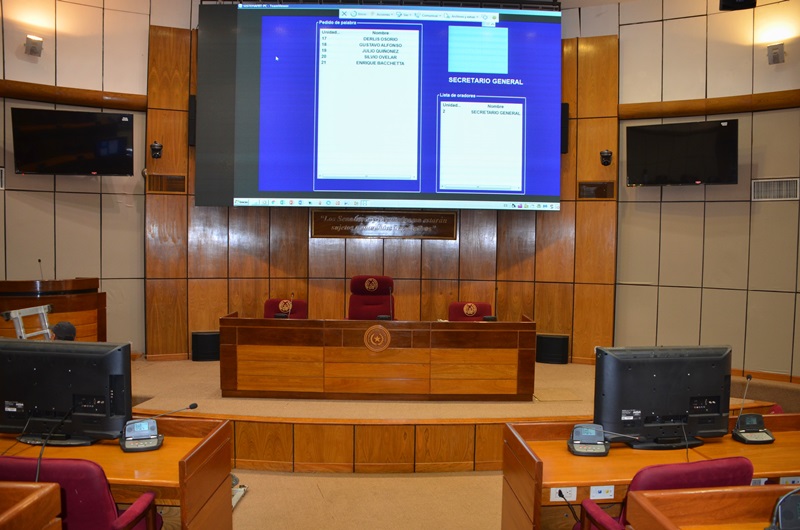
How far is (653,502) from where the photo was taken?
5.02 ft

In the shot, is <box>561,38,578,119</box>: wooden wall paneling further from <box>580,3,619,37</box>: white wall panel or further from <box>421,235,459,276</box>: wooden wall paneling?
<box>421,235,459,276</box>: wooden wall paneling

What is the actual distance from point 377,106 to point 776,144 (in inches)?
186

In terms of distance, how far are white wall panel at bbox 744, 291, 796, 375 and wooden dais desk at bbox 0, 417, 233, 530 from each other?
6.17 metres

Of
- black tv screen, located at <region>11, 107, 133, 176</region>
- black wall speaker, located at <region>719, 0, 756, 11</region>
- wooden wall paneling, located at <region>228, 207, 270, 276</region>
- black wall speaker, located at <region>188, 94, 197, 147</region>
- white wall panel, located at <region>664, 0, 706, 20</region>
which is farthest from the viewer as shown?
wooden wall paneling, located at <region>228, 207, 270, 276</region>

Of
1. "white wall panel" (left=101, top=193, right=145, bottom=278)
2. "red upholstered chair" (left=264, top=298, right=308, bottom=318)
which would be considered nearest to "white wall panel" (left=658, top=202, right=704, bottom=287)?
"red upholstered chair" (left=264, top=298, right=308, bottom=318)

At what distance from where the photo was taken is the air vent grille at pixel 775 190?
5.80 m

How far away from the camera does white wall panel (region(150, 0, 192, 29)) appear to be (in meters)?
6.60

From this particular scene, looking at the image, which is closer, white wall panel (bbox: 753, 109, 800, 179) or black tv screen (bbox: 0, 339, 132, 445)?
black tv screen (bbox: 0, 339, 132, 445)

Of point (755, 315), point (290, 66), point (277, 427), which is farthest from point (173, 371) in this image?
point (755, 315)

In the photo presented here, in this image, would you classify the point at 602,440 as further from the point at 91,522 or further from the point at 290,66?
the point at 290,66

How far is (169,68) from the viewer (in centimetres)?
653

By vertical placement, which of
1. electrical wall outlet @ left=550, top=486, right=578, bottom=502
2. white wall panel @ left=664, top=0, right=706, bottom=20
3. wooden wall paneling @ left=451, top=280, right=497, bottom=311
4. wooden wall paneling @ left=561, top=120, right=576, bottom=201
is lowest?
electrical wall outlet @ left=550, top=486, right=578, bottom=502

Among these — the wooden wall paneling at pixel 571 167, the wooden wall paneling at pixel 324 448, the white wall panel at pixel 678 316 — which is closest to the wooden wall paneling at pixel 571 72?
the wooden wall paneling at pixel 571 167

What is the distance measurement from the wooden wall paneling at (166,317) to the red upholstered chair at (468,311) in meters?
3.63
